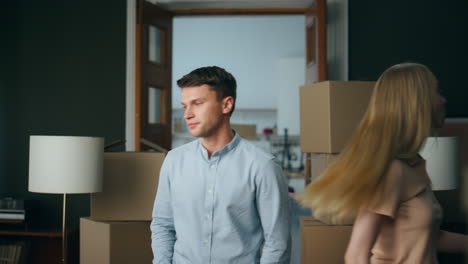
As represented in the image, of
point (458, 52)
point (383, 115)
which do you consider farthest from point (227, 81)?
point (458, 52)

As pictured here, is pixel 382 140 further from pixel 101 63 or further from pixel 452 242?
pixel 101 63

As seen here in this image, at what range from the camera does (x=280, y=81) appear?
899 cm

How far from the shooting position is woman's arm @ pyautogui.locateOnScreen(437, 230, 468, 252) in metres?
1.40

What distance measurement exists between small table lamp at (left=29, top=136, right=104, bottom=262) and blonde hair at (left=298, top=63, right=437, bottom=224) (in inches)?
76.4

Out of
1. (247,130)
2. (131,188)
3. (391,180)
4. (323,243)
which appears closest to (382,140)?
(391,180)

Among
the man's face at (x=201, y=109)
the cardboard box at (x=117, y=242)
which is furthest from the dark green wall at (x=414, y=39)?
the man's face at (x=201, y=109)

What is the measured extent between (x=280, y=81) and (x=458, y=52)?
5.13 meters

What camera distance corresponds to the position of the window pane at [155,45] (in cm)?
432

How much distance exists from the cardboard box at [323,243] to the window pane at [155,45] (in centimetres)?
244

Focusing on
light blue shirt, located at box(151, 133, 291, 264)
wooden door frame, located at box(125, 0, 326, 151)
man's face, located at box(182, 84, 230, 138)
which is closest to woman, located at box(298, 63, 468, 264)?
light blue shirt, located at box(151, 133, 291, 264)

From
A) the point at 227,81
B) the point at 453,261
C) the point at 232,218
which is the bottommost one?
the point at 453,261

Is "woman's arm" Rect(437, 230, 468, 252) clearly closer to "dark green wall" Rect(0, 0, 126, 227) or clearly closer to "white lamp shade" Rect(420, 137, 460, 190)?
"white lamp shade" Rect(420, 137, 460, 190)

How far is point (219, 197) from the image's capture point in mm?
1711

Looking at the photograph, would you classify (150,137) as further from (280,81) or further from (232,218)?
(280,81)
